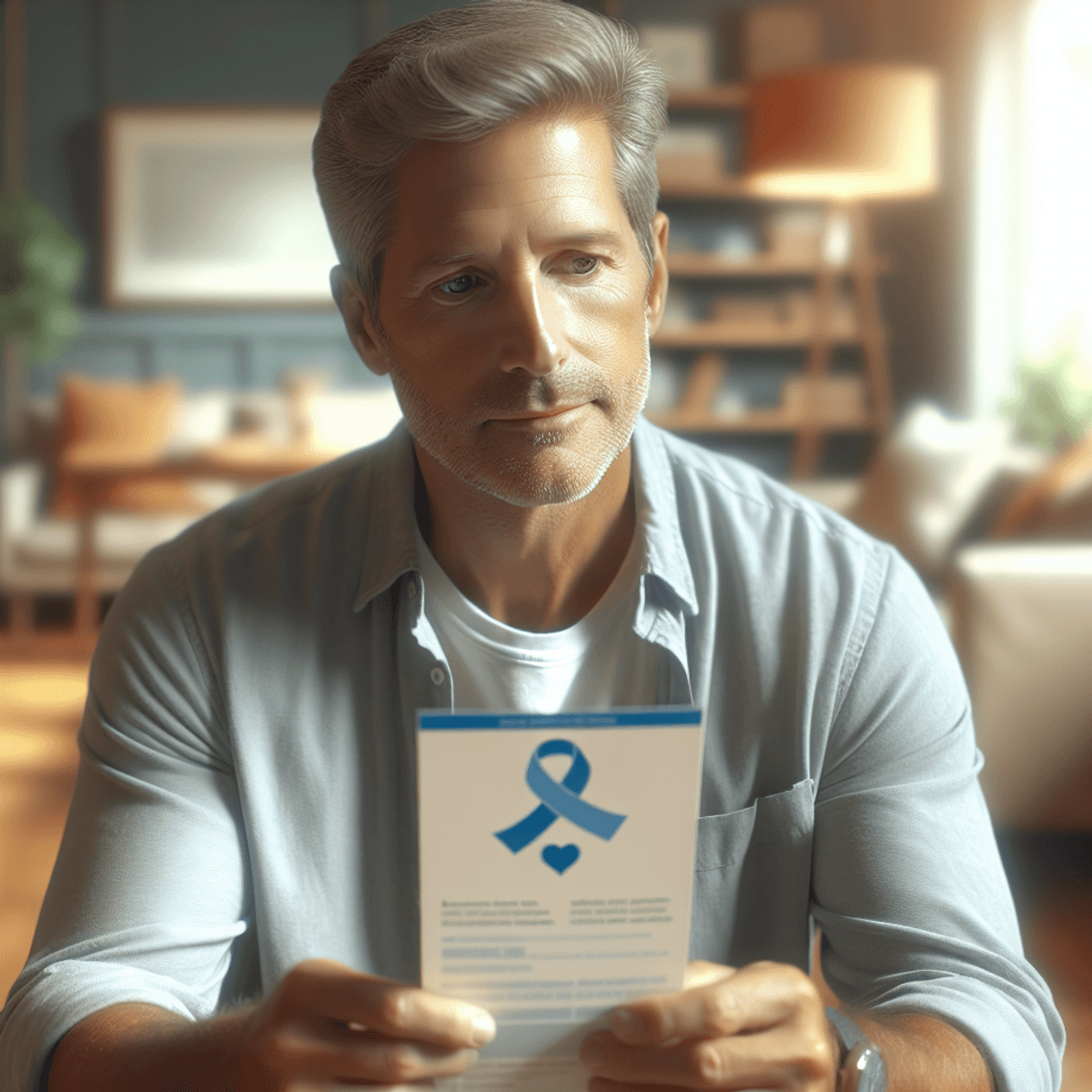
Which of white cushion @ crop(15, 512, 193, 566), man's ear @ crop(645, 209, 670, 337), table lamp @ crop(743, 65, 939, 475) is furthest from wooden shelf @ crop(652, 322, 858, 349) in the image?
man's ear @ crop(645, 209, 670, 337)

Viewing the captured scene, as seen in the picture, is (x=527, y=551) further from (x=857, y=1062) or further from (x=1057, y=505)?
(x=1057, y=505)

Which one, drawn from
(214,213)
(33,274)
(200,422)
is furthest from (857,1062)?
(214,213)

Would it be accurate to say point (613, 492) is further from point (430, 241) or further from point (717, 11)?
point (717, 11)

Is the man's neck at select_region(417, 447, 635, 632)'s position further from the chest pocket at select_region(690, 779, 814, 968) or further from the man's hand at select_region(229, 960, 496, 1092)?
the man's hand at select_region(229, 960, 496, 1092)

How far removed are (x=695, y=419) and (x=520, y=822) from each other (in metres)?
5.27

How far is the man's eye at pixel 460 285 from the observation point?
2.95ft

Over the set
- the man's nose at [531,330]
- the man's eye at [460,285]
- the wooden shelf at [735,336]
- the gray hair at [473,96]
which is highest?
the gray hair at [473,96]

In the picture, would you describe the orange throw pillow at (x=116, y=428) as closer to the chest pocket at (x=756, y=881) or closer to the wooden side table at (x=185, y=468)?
the wooden side table at (x=185, y=468)

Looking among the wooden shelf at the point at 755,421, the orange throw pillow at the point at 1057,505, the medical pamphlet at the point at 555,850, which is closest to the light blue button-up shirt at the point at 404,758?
the medical pamphlet at the point at 555,850

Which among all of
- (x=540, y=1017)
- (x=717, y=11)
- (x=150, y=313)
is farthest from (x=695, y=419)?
(x=540, y=1017)

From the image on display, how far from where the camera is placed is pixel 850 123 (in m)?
3.90

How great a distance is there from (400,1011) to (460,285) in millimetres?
528

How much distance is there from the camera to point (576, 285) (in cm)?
90

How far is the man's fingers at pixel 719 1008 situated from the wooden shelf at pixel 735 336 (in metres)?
5.18
